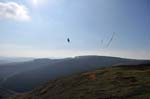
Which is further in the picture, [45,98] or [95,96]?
[45,98]

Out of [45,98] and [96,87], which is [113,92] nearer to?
[96,87]

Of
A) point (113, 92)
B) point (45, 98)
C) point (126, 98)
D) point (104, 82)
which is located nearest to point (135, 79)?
point (104, 82)

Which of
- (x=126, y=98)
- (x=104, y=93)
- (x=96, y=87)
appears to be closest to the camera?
(x=126, y=98)

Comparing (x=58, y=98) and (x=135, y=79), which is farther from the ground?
(x=135, y=79)

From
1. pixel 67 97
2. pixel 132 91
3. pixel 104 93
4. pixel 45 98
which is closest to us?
pixel 132 91

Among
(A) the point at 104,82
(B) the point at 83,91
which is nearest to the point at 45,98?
(B) the point at 83,91

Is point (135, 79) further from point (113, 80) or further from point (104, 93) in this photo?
point (104, 93)

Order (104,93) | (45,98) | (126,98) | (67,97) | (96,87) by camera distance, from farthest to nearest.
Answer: (45,98) < (96,87) < (67,97) < (104,93) < (126,98)

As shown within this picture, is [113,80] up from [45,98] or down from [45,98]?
up

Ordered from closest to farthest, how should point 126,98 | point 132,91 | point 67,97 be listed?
point 126,98 → point 132,91 → point 67,97
